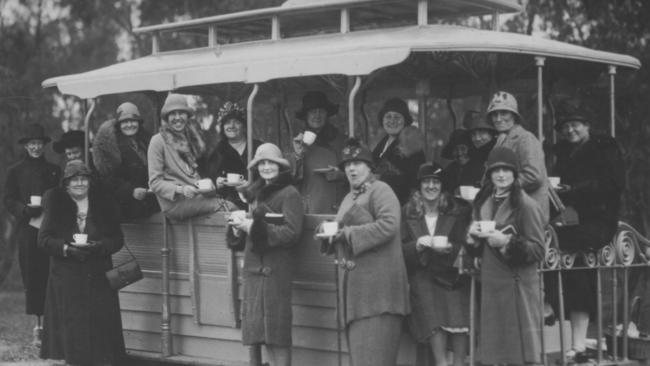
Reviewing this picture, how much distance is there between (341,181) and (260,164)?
100 cm

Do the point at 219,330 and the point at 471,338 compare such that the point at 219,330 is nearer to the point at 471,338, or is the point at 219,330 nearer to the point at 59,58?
the point at 471,338

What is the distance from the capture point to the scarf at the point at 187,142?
1146 centimetres

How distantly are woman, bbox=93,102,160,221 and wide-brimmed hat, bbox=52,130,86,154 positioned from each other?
3.43 ft

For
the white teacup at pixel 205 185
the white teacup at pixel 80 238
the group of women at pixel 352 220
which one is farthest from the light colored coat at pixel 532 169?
the white teacup at pixel 80 238

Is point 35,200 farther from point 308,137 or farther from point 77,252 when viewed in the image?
point 308,137

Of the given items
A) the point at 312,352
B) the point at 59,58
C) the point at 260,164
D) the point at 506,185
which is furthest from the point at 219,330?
the point at 59,58

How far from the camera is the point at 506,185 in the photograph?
365 inches

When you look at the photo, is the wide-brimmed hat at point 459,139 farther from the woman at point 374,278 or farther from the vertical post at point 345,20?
the vertical post at point 345,20

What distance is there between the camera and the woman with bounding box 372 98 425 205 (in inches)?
418

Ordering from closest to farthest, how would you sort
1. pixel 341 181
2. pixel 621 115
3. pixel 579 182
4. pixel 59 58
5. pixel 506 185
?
pixel 506 185 < pixel 579 182 < pixel 341 181 < pixel 621 115 < pixel 59 58

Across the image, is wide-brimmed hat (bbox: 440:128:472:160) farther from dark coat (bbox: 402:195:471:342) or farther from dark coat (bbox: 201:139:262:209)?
dark coat (bbox: 201:139:262:209)

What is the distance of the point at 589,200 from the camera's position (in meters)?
10.3

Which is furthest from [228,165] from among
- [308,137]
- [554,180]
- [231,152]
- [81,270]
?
[554,180]

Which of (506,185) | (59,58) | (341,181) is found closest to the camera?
(506,185)
